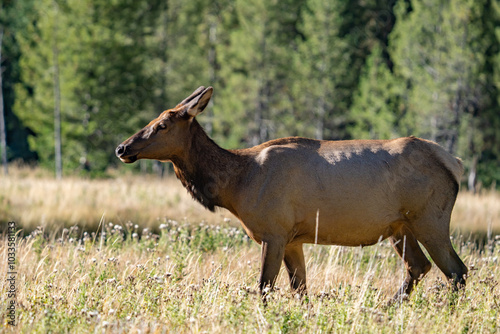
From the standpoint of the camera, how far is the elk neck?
6.24 meters

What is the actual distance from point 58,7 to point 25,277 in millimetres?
19847

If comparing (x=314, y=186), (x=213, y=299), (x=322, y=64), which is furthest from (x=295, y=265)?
(x=322, y=64)

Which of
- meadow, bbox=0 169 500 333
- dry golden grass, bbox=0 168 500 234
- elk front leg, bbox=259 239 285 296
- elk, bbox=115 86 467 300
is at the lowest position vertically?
dry golden grass, bbox=0 168 500 234

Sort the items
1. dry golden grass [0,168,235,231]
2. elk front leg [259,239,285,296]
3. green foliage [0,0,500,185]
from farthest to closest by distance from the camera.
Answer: green foliage [0,0,500,185]
dry golden grass [0,168,235,231]
elk front leg [259,239,285,296]

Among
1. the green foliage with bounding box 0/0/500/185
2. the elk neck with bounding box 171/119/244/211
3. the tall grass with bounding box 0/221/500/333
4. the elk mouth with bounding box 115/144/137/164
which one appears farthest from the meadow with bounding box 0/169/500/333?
the green foliage with bounding box 0/0/500/185

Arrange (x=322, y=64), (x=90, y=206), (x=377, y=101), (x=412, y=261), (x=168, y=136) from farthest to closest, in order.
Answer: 1. (x=322, y=64)
2. (x=377, y=101)
3. (x=90, y=206)
4. (x=412, y=261)
5. (x=168, y=136)

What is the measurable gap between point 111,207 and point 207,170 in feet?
30.4

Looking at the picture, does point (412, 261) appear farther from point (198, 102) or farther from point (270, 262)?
point (198, 102)

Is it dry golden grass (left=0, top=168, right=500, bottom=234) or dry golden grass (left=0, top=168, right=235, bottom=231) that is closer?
dry golden grass (left=0, top=168, right=235, bottom=231)

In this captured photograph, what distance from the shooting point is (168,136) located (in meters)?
6.20

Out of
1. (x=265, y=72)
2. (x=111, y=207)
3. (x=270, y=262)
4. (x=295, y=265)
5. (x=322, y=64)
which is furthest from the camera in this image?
(x=265, y=72)

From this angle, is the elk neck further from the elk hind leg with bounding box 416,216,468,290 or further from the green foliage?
the green foliage

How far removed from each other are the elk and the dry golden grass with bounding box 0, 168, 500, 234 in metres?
5.72

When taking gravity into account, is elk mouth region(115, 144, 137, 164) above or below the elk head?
below
